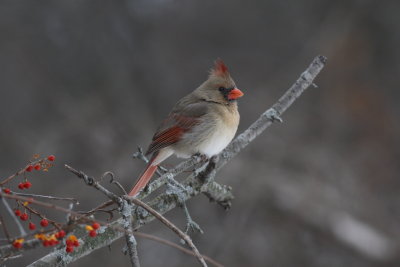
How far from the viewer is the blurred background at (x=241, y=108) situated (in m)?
5.45

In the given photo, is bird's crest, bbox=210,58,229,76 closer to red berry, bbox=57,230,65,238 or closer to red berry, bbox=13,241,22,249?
red berry, bbox=57,230,65,238

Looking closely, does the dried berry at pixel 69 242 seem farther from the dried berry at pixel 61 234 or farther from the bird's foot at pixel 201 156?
the bird's foot at pixel 201 156

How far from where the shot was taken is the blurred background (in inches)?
215

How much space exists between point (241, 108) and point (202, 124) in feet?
8.45

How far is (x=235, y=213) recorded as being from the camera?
18.2 ft

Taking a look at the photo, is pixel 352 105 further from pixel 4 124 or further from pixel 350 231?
pixel 4 124

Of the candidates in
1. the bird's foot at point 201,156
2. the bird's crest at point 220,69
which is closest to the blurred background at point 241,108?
the bird's foot at point 201,156

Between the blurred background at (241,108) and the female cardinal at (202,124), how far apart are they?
164 centimetres

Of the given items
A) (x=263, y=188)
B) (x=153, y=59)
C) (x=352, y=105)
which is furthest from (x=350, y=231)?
(x=153, y=59)

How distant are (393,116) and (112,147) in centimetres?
330

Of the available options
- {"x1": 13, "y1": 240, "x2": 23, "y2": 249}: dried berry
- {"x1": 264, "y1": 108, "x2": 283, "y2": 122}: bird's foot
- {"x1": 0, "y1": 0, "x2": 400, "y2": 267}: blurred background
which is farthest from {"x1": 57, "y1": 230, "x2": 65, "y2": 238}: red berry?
{"x1": 0, "y1": 0, "x2": 400, "y2": 267}: blurred background

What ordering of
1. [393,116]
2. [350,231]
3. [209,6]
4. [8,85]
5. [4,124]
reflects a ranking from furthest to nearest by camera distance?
[209,6] < [393,116] < [8,85] < [4,124] < [350,231]

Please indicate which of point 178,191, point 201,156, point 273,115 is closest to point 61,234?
point 178,191

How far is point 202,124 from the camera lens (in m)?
3.84
